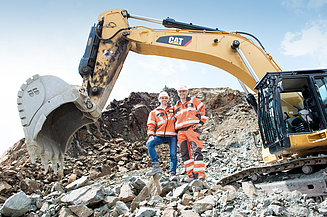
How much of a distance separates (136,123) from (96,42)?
9322 millimetres

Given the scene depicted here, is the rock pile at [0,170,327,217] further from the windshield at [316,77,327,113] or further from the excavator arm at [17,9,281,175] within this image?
the windshield at [316,77,327,113]

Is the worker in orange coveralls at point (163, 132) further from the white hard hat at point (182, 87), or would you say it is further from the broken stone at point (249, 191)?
the broken stone at point (249, 191)

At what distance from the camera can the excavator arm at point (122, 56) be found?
14.2ft

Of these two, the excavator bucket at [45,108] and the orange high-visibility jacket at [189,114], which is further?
the orange high-visibility jacket at [189,114]

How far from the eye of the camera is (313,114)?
12.3 feet

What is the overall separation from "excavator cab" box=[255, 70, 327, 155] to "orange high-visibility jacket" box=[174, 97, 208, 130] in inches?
42.6

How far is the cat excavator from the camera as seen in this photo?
355 cm

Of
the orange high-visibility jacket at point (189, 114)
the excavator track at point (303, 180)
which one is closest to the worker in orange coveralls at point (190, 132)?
the orange high-visibility jacket at point (189, 114)

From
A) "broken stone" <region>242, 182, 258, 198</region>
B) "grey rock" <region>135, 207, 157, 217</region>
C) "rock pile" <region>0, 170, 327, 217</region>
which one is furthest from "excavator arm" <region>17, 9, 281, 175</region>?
"broken stone" <region>242, 182, 258, 198</region>

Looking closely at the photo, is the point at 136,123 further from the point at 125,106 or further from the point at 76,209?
the point at 76,209

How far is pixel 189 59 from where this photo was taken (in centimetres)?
514

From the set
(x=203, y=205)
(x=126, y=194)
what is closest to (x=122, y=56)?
(x=126, y=194)

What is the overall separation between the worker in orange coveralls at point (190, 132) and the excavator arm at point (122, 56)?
1.19 metres

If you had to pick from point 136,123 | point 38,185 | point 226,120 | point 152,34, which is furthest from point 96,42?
point 226,120
